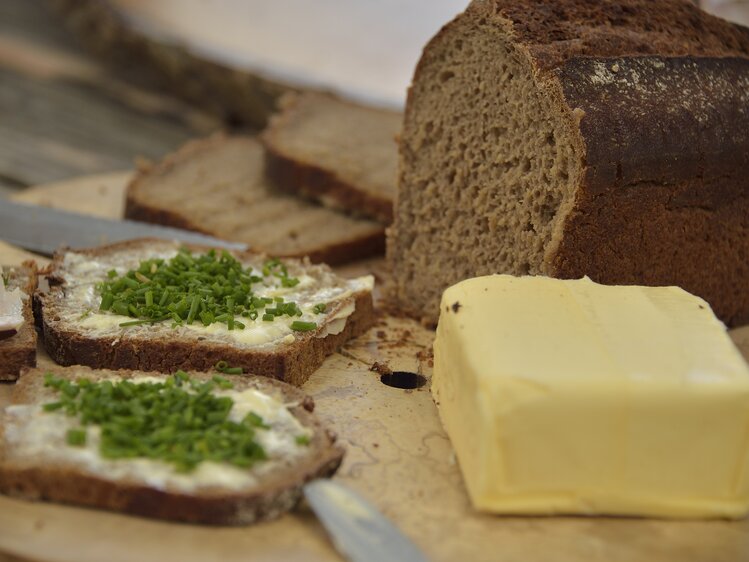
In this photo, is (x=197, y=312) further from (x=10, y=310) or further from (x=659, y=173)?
(x=659, y=173)

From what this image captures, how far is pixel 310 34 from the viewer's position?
7715mm

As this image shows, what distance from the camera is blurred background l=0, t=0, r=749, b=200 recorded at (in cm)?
690

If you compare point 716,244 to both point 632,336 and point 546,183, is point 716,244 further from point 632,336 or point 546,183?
point 632,336

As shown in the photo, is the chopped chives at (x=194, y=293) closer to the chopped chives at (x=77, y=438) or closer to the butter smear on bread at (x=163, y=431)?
the butter smear on bread at (x=163, y=431)

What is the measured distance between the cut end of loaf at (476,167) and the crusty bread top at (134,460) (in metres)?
1.24

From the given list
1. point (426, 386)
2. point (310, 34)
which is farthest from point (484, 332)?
point (310, 34)

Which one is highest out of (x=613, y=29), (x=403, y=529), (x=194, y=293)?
(x=613, y=29)

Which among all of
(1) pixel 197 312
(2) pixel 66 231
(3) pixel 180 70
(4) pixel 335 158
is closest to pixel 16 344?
(1) pixel 197 312

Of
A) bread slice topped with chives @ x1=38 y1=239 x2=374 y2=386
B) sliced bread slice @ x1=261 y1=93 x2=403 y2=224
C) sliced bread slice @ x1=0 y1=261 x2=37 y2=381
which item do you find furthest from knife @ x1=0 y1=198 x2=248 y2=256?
sliced bread slice @ x1=0 y1=261 x2=37 y2=381

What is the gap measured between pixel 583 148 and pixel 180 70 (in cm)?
471

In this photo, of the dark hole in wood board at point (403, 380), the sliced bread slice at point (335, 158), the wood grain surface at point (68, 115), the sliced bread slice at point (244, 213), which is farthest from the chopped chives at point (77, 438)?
the wood grain surface at point (68, 115)

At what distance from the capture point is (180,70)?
743 cm

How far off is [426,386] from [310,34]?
4.77m

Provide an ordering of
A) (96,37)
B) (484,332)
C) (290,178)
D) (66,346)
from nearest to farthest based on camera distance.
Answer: (484,332)
(66,346)
(290,178)
(96,37)
